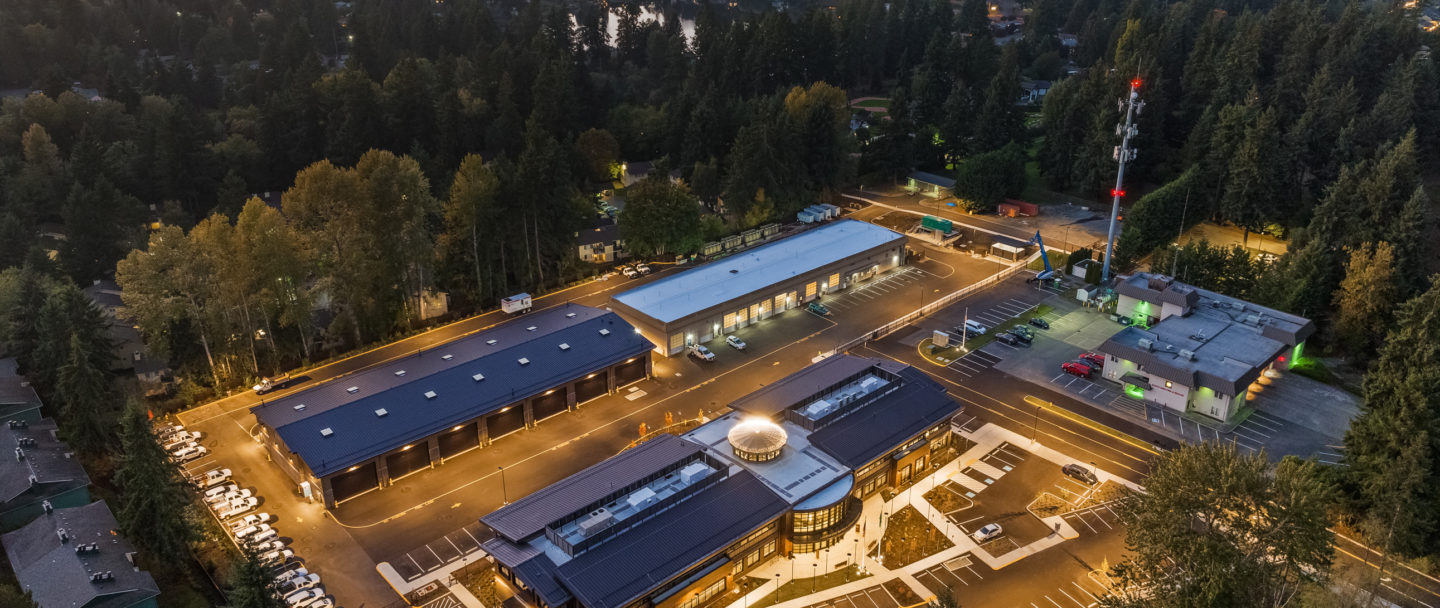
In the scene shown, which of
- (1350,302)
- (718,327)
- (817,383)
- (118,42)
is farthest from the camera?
(118,42)

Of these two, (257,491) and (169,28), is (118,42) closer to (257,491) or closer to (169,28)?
(169,28)

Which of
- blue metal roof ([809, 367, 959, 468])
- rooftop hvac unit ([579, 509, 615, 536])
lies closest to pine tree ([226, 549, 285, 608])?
rooftop hvac unit ([579, 509, 615, 536])

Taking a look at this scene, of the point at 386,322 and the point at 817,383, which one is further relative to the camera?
the point at 386,322

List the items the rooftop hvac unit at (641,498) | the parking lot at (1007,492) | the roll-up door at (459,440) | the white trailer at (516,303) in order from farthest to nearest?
the white trailer at (516,303)
the roll-up door at (459,440)
the parking lot at (1007,492)
the rooftop hvac unit at (641,498)

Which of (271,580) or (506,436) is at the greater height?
(271,580)

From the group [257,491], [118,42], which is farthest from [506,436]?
[118,42]

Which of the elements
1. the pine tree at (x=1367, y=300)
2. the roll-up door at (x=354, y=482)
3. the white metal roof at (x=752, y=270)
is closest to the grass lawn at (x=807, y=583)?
the roll-up door at (x=354, y=482)

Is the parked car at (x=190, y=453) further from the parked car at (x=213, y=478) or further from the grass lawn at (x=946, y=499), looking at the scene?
the grass lawn at (x=946, y=499)
